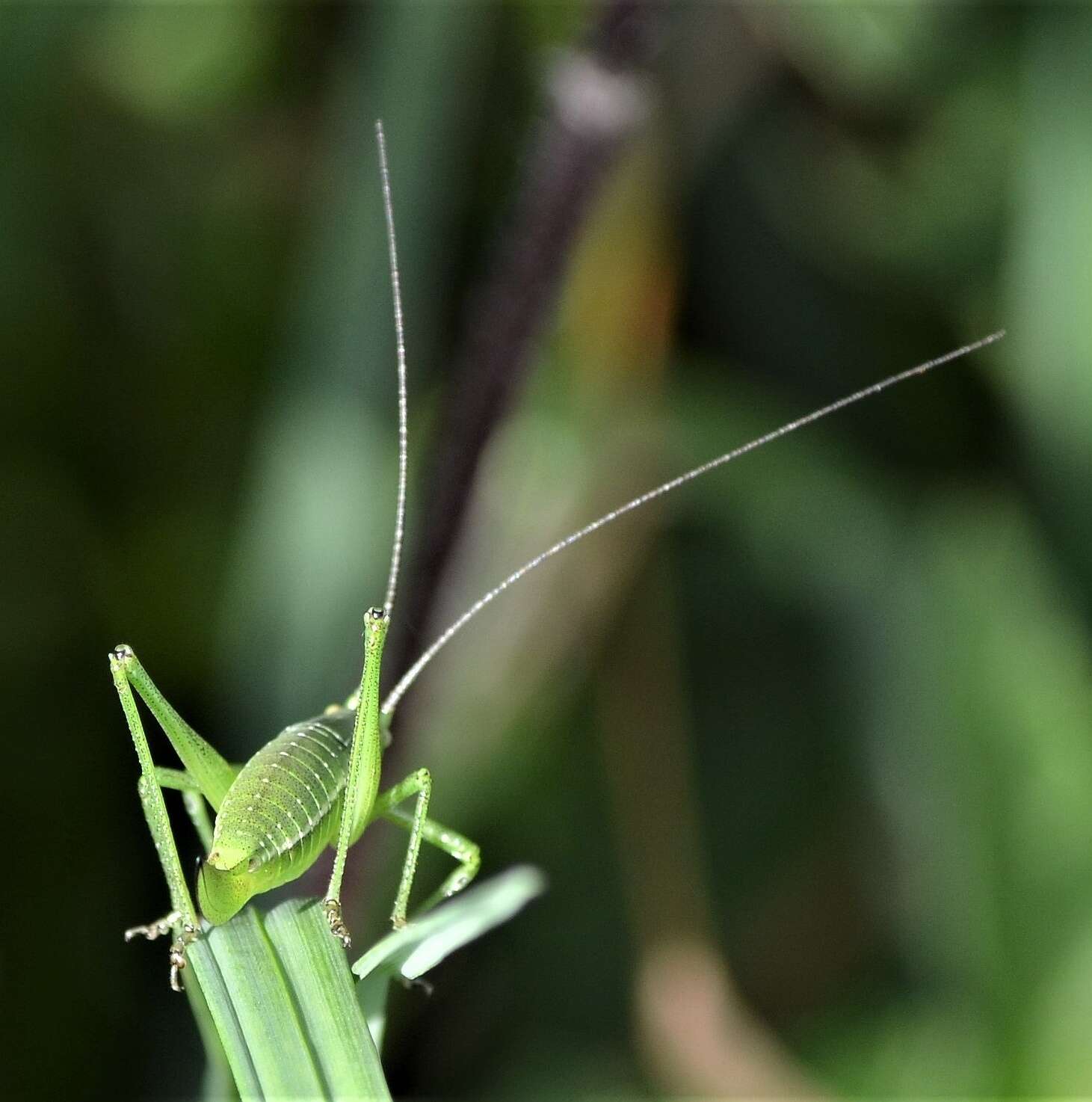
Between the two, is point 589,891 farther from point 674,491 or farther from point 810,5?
point 810,5

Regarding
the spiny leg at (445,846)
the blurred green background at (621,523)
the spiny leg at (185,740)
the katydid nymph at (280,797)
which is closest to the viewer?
the katydid nymph at (280,797)

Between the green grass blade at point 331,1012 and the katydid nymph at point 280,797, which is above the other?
the katydid nymph at point 280,797

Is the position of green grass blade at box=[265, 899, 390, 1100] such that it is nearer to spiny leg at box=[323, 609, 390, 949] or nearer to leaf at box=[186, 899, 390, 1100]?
leaf at box=[186, 899, 390, 1100]

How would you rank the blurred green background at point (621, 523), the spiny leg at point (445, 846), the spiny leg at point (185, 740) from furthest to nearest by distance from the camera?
the blurred green background at point (621, 523) → the spiny leg at point (445, 846) → the spiny leg at point (185, 740)

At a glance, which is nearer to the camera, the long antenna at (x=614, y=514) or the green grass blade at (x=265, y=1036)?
the green grass blade at (x=265, y=1036)

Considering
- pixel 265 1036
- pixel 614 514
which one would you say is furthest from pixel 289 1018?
pixel 614 514

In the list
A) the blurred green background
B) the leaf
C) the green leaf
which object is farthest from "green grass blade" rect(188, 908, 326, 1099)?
the blurred green background

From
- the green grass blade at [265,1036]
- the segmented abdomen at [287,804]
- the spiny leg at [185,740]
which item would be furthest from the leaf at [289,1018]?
the spiny leg at [185,740]

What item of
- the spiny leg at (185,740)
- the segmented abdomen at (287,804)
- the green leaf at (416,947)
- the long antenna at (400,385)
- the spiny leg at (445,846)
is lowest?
the green leaf at (416,947)

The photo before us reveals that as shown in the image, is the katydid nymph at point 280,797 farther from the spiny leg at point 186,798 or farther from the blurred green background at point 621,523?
the blurred green background at point 621,523
